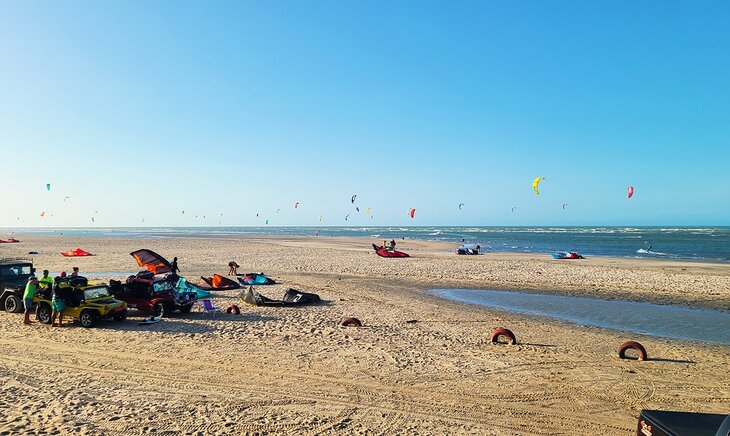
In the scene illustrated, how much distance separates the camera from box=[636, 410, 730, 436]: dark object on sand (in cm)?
405

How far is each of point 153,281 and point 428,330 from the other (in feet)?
29.7

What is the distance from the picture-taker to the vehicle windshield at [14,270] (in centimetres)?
1442

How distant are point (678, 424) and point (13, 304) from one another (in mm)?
17128

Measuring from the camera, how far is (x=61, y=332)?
1110 centimetres

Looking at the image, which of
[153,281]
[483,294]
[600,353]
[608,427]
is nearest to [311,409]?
[608,427]

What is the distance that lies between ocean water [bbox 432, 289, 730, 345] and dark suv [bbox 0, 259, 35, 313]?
15.4 m

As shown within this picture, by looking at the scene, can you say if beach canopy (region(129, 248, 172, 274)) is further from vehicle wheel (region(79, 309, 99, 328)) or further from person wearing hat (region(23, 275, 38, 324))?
vehicle wheel (region(79, 309, 99, 328))

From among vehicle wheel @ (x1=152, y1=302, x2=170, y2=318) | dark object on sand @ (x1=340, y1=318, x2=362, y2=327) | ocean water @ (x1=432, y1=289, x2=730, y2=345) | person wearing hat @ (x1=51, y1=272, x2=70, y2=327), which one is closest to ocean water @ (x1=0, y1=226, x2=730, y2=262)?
ocean water @ (x1=432, y1=289, x2=730, y2=345)

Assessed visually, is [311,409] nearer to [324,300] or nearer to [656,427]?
[656,427]

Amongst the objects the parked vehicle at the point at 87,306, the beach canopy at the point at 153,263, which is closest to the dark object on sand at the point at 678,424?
the parked vehicle at the point at 87,306

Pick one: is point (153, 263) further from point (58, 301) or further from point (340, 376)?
point (340, 376)

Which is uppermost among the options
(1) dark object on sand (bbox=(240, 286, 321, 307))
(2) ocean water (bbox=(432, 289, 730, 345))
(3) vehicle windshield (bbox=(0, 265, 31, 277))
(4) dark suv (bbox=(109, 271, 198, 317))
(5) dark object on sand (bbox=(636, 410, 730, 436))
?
(3) vehicle windshield (bbox=(0, 265, 31, 277))

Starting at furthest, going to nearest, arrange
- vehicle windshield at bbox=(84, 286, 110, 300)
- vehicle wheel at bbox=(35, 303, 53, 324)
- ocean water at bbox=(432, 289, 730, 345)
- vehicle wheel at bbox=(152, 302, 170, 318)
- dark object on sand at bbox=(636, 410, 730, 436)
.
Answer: ocean water at bbox=(432, 289, 730, 345)
vehicle wheel at bbox=(152, 302, 170, 318)
vehicle windshield at bbox=(84, 286, 110, 300)
vehicle wheel at bbox=(35, 303, 53, 324)
dark object on sand at bbox=(636, 410, 730, 436)

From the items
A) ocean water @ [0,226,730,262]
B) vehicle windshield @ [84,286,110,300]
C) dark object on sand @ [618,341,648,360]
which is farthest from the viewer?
ocean water @ [0,226,730,262]
